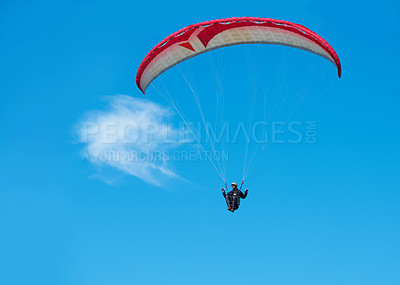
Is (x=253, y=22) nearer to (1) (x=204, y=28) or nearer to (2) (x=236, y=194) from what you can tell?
(1) (x=204, y=28)

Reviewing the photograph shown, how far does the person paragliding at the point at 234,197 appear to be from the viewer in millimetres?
18844

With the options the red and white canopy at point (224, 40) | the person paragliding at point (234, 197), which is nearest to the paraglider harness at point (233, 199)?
the person paragliding at point (234, 197)

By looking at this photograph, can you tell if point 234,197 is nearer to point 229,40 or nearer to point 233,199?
point 233,199

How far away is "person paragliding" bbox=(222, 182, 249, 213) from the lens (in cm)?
1884

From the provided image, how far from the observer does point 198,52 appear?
20172 millimetres

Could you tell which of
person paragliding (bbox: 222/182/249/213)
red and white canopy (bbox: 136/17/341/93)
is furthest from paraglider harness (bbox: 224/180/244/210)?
red and white canopy (bbox: 136/17/341/93)

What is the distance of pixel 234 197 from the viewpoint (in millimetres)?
18844

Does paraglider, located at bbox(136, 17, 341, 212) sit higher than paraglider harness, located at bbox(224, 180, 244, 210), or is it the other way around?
paraglider, located at bbox(136, 17, 341, 212)

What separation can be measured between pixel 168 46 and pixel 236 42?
2.70 m

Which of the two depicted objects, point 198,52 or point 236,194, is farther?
point 198,52

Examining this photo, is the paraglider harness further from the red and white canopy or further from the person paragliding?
the red and white canopy

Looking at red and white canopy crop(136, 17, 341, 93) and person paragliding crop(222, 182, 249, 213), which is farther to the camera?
person paragliding crop(222, 182, 249, 213)

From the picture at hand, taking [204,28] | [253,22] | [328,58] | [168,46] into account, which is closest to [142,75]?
[168,46]

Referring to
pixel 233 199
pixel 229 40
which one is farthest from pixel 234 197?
pixel 229 40
